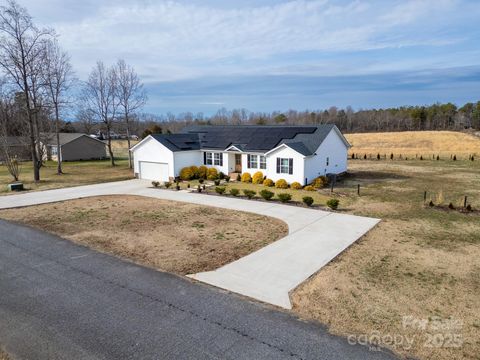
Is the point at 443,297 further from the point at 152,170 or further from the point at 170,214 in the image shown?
the point at 152,170

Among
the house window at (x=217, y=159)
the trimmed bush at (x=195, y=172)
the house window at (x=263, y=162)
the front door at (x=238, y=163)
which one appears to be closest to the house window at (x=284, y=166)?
the house window at (x=263, y=162)

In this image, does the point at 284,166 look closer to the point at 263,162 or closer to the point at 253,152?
the point at 263,162

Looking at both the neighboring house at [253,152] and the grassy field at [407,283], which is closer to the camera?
the grassy field at [407,283]

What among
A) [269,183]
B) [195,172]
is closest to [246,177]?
[269,183]

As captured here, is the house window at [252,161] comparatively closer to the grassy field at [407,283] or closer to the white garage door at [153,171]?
the white garage door at [153,171]

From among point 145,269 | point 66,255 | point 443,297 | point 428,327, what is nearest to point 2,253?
point 66,255
